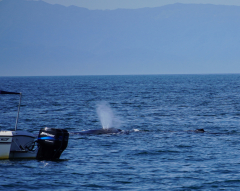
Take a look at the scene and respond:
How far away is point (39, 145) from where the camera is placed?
90.4ft

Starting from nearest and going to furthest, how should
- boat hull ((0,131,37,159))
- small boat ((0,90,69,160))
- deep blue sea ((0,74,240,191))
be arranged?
deep blue sea ((0,74,240,191))
boat hull ((0,131,37,159))
small boat ((0,90,69,160))

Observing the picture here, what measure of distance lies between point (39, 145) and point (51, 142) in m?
0.85

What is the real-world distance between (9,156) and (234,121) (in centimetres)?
2868

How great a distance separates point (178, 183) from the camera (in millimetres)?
22969

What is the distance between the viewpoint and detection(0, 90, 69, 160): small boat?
2672 centimetres

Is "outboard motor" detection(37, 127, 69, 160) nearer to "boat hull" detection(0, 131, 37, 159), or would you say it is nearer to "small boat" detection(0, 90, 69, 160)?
"small boat" detection(0, 90, 69, 160)

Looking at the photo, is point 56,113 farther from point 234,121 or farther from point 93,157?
point 93,157

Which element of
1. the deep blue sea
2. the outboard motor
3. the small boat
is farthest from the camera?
the outboard motor

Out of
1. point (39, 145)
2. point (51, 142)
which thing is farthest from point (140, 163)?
point (39, 145)

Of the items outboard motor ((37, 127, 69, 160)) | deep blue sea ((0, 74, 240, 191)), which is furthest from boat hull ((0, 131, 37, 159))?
outboard motor ((37, 127, 69, 160))

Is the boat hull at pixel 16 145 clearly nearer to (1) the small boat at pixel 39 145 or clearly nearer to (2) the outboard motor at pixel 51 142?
(1) the small boat at pixel 39 145

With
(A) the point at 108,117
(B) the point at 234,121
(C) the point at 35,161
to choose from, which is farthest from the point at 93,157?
(A) the point at 108,117

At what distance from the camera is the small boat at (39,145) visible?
26.7 meters

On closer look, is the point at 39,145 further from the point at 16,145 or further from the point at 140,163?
the point at 140,163
